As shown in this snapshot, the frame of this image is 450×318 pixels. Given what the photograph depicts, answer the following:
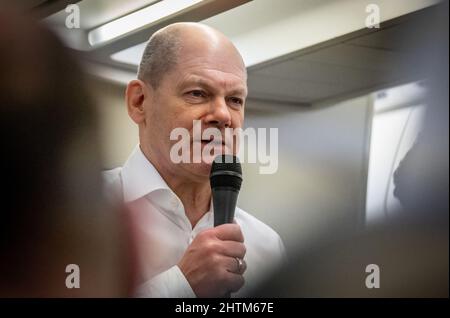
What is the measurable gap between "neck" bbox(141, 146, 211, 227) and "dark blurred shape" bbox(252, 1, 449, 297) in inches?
9.7

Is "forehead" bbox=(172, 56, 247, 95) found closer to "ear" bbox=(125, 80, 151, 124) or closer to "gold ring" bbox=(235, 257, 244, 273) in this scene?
"ear" bbox=(125, 80, 151, 124)

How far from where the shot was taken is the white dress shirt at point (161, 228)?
2188 millimetres

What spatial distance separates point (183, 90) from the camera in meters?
2.18

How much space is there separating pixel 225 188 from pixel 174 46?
0.40 m

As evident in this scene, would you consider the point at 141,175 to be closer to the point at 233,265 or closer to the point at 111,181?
the point at 111,181

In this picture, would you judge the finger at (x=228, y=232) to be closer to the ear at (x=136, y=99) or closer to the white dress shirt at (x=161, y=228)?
the white dress shirt at (x=161, y=228)

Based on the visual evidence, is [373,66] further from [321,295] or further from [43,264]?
[43,264]

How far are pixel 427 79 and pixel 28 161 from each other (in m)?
1.05

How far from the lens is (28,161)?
87.7 inches

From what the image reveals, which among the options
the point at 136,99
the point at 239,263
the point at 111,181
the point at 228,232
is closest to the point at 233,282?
the point at 239,263

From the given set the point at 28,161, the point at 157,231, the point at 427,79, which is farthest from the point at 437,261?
the point at 28,161

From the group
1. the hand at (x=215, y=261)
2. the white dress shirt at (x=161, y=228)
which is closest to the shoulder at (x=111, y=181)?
the white dress shirt at (x=161, y=228)

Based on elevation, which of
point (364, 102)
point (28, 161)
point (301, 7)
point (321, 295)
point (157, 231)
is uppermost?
point (301, 7)

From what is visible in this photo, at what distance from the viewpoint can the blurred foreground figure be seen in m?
2.20
